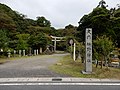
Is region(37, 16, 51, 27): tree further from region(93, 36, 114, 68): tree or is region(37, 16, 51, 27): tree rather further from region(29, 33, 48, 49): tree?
region(93, 36, 114, 68): tree

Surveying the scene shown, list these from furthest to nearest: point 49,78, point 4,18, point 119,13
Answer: point 4,18
point 119,13
point 49,78

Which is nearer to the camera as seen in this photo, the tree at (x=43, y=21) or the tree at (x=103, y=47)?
the tree at (x=103, y=47)

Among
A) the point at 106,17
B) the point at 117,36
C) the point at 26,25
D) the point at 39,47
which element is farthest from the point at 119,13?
the point at 26,25

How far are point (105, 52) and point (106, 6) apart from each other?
79.6 ft

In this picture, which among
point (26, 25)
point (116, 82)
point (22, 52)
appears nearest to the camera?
point (116, 82)

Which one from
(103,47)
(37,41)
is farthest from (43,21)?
(103,47)

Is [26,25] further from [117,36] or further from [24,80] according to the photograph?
[24,80]

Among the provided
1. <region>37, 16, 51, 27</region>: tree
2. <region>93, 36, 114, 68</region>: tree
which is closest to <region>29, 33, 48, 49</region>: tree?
<region>37, 16, 51, 27</region>: tree

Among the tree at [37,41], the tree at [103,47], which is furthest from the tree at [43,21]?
the tree at [103,47]

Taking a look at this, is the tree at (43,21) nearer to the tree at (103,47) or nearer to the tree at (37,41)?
the tree at (37,41)

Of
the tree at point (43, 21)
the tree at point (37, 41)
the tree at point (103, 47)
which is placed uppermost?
the tree at point (43, 21)

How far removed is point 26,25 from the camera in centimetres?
7019

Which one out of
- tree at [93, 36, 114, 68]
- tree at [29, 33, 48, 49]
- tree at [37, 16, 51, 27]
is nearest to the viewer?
tree at [93, 36, 114, 68]

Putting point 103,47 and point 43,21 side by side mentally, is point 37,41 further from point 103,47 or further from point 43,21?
point 103,47
